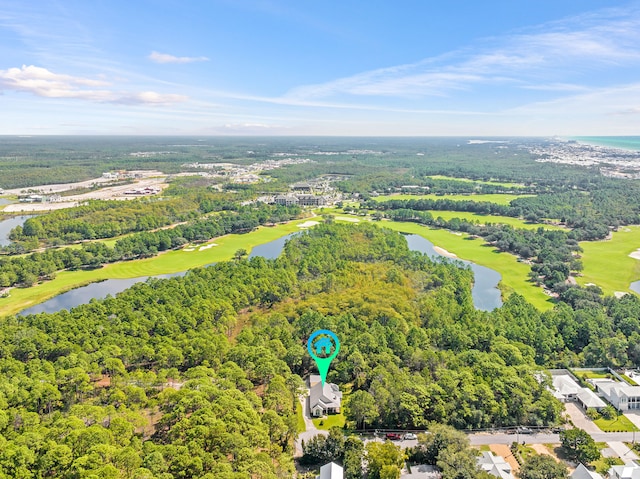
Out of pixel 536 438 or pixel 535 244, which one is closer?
pixel 536 438

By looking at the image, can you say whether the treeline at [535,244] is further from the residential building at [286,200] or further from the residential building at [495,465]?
the residential building at [495,465]

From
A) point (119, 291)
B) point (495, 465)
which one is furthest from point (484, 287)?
point (119, 291)

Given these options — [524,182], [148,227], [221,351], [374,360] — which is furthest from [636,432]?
[524,182]

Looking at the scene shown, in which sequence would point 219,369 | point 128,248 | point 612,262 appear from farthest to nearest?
point 128,248
point 612,262
point 219,369

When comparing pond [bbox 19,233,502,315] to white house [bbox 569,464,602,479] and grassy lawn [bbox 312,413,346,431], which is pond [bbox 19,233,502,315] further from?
white house [bbox 569,464,602,479]

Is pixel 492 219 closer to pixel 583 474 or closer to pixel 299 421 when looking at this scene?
pixel 583 474

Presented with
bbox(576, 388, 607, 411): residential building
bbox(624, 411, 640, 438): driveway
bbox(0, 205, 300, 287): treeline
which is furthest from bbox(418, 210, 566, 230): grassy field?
bbox(624, 411, 640, 438): driveway

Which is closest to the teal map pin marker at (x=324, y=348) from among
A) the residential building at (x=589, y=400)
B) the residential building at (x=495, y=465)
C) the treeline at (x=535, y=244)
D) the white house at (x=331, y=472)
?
the white house at (x=331, y=472)
